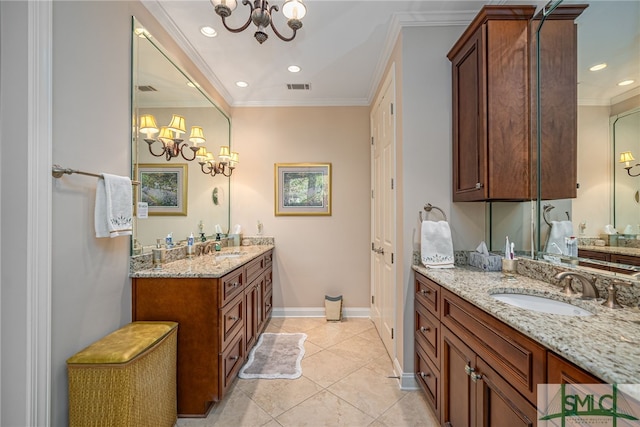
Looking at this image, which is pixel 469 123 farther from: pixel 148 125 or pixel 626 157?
pixel 148 125

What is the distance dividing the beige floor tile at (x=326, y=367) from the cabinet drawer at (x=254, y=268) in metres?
0.89

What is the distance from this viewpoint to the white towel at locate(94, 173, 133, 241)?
147cm

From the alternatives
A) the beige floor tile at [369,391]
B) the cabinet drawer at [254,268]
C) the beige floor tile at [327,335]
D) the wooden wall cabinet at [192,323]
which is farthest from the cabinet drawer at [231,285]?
the beige floor tile at [327,335]

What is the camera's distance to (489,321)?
112 cm

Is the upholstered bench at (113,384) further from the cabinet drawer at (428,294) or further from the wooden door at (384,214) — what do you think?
the wooden door at (384,214)

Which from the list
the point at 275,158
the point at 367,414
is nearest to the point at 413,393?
the point at 367,414

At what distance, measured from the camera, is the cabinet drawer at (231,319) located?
71.6 inches

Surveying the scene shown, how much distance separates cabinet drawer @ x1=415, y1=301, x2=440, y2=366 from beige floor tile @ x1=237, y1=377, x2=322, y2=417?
0.85 meters

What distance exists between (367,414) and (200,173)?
247 centimetres

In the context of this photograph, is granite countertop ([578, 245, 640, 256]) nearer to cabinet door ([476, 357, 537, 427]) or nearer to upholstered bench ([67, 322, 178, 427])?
cabinet door ([476, 357, 537, 427])

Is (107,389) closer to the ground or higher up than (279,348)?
higher up

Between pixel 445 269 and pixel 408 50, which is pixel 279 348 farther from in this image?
pixel 408 50

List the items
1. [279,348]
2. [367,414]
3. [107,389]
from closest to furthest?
[107,389]
[367,414]
[279,348]

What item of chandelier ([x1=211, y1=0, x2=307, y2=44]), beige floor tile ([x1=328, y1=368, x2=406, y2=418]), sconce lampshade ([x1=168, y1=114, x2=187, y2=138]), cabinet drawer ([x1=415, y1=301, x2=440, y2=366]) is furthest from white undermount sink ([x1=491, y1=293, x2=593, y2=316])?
sconce lampshade ([x1=168, y1=114, x2=187, y2=138])
